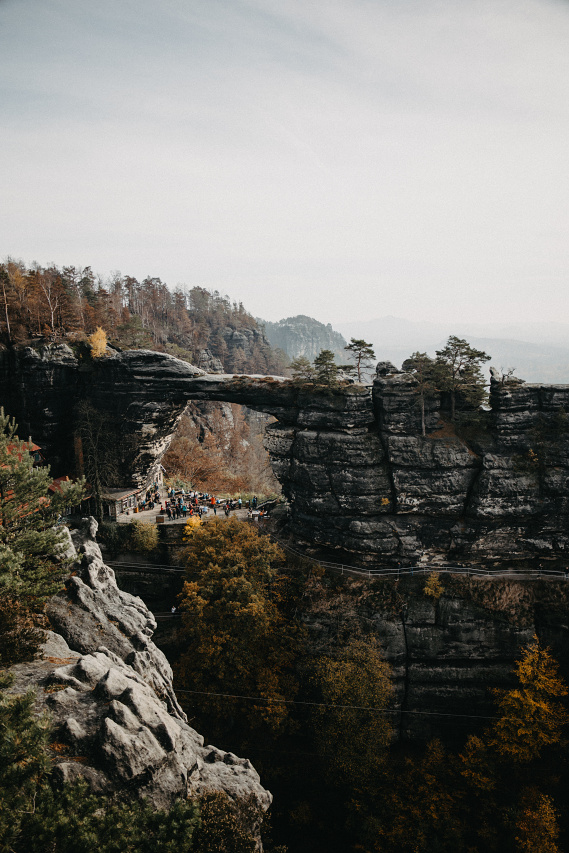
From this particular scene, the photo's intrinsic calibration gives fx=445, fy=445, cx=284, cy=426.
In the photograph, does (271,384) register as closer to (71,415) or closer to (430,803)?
(71,415)

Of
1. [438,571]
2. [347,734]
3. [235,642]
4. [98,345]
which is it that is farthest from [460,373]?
[98,345]

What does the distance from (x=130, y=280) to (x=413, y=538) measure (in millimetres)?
62234

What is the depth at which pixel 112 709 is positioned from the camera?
12.1 metres

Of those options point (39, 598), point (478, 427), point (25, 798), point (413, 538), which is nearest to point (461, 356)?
point (478, 427)

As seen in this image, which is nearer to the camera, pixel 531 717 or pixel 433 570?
pixel 531 717

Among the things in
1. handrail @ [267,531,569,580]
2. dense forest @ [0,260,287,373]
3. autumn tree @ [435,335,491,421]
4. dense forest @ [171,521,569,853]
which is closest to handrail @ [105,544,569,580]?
handrail @ [267,531,569,580]

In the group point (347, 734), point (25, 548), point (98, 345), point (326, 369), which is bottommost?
point (347, 734)

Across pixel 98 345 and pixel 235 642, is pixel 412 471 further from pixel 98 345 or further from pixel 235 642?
pixel 98 345

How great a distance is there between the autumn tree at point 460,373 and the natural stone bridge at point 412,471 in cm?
115

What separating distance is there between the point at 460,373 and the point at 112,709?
28319 mm

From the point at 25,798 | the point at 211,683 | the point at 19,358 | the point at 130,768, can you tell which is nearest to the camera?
the point at 25,798

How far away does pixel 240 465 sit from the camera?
65.0 meters

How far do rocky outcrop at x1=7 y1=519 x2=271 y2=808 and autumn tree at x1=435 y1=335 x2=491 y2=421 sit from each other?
957 inches

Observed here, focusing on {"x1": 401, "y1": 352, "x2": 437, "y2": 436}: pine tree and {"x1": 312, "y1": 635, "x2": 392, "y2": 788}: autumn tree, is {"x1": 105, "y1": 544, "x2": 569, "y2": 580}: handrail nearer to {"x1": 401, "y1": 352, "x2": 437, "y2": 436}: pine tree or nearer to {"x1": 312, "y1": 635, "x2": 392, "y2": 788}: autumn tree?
{"x1": 312, "y1": 635, "x2": 392, "y2": 788}: autumn tree
